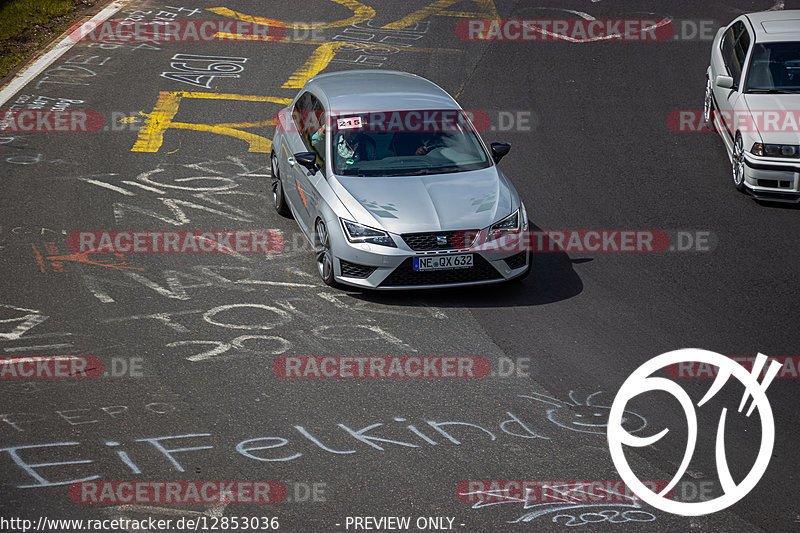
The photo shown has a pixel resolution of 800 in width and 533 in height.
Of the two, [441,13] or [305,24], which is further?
[441,13]

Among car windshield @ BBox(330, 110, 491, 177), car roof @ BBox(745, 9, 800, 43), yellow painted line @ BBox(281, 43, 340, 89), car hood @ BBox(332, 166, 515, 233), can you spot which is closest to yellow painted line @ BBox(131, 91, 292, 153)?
yellow painted line @ BBox(281, 43, 340, 89)

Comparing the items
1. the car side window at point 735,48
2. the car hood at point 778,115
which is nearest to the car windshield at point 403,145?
the car hood at point 778,115

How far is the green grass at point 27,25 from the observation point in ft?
58.2

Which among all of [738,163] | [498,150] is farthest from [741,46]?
[498,150]

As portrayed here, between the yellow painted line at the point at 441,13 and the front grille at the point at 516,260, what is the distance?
37.2 ft

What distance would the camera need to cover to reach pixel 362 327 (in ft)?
29.5

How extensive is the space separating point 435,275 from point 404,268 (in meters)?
0.33

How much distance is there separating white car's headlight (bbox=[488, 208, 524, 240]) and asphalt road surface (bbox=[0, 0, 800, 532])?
0.68m

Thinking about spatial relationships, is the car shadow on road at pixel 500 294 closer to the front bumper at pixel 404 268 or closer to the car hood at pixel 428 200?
the front bumper at pixel 404 268

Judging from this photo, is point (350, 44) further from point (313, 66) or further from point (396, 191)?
point (396, 191)

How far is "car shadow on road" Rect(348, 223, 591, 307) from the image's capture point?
9.59 meters

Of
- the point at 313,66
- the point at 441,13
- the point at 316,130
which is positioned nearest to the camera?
the point at 316,130

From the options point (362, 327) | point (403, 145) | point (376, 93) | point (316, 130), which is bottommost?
point (362, 327)

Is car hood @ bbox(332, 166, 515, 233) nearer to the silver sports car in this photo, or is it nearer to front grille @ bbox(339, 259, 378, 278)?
the silver sports car
